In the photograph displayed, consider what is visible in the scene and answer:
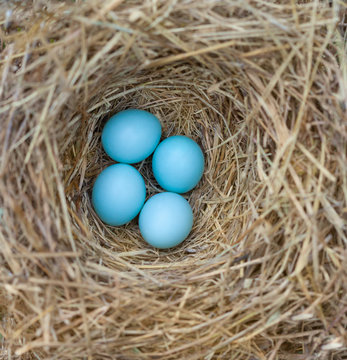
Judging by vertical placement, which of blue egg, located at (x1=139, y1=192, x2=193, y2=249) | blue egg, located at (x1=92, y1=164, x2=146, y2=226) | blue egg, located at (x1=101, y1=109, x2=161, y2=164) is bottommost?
blue egg, located at (x1=139, y1=192, x2=193, y2=249)

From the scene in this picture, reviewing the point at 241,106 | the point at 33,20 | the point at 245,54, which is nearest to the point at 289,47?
the point at 245,54

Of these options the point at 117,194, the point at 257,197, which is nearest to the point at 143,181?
the point at 117,194

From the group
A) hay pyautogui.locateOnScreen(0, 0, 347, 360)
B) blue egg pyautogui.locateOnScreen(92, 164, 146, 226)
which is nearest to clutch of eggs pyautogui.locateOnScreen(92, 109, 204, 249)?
blue egg pyautogui.locateOnScreen(92, 164, 146, 226)

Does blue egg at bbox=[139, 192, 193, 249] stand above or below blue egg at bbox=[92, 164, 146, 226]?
below

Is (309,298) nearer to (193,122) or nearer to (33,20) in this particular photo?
(193,122)

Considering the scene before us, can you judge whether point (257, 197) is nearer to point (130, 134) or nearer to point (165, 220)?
point (165, 220)

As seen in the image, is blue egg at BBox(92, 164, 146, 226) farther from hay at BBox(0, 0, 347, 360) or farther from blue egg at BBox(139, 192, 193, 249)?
hay at BBox(0, 0, 347, 360)

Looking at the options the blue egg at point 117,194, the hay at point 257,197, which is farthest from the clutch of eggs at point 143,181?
the hay at point 257,197
